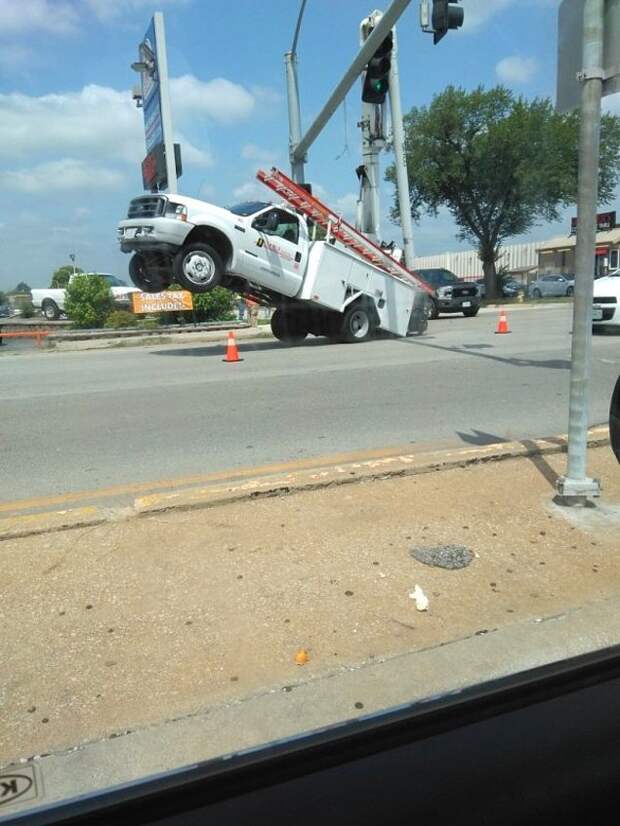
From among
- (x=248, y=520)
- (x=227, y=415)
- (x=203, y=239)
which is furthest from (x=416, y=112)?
(x=248, y=520)

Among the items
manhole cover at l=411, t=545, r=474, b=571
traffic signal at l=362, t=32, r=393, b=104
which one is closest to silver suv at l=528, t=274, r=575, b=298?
traffic signal at l=362, t=32, r=393, b=104

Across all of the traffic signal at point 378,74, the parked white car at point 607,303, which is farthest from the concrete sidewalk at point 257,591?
the traffic signal at point 378,74

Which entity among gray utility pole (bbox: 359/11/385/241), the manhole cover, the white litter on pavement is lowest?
the white litter on pavement

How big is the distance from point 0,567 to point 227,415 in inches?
174

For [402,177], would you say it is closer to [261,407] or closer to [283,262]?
[283,262]

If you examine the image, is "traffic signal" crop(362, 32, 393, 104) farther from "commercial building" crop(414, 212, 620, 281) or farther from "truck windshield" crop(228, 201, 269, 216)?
"commercial building" crop(414, 212, 620, 281)

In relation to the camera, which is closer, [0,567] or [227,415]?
[0,567]

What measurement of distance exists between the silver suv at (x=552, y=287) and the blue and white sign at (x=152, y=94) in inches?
1041

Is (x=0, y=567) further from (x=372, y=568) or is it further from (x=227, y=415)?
(x=227, y=415)

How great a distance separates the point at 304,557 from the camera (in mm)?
3918

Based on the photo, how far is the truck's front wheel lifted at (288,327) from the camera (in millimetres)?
16312

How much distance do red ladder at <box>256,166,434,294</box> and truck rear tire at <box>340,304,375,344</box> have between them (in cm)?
108

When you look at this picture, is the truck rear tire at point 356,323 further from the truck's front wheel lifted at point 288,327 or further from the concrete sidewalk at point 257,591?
the concrete sidewalk at point 257,591

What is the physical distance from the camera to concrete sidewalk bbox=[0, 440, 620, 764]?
2863mm
